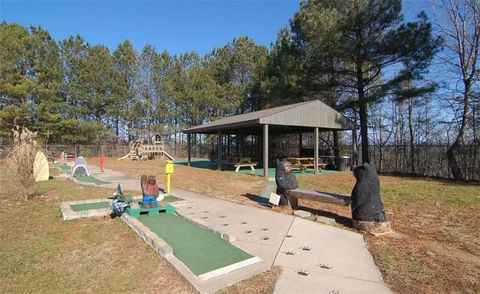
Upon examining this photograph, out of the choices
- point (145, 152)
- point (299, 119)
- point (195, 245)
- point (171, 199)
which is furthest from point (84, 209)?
point (145, 152)

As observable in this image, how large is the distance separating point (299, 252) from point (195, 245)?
1.40m

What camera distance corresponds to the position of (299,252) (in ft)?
14.6

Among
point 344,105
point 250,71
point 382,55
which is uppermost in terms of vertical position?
point 250,71

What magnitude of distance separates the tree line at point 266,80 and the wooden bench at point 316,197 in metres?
10.8

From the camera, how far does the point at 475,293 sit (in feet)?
11.1

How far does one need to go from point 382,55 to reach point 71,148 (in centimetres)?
2906

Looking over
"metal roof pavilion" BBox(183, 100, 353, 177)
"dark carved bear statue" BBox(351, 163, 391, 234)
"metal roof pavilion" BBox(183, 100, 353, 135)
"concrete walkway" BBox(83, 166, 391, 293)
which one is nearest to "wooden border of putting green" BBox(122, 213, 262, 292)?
"concrete walkway" BBox(83, 166, 391, 293)

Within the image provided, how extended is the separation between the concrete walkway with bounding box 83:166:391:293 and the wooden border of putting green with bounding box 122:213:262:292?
0.21 feet

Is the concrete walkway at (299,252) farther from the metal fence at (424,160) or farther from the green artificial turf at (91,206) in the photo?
the metal fence at (424,160)

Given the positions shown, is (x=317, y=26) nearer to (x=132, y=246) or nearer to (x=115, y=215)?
(x=115, y=215)

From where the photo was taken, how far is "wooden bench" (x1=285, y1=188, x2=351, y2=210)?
6307 mm

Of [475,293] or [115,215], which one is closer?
[475,293]

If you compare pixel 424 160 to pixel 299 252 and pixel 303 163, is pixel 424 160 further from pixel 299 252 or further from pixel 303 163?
→ pixel 299 252

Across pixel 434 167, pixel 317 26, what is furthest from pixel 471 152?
pixel 317 26
